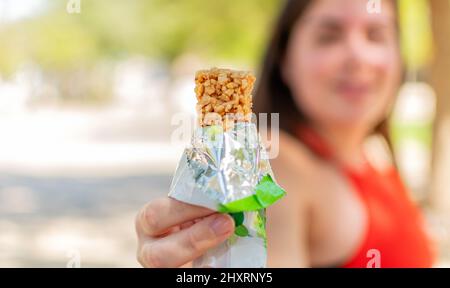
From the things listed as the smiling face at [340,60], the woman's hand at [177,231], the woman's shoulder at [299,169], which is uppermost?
the smiling face at [340,60]

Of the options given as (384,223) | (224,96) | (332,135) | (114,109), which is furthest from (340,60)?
(114,109)

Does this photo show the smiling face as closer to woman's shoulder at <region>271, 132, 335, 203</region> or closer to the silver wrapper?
woman's shoulder at <region>271, 132, 335, 203</region>

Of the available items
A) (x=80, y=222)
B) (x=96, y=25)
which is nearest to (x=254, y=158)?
(x=80, y=222)

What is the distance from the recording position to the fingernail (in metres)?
1.02

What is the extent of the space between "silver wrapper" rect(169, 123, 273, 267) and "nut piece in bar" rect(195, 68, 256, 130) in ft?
0.05

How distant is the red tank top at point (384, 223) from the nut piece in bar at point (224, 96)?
1.13 m

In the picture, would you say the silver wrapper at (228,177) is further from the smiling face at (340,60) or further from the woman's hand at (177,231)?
the smiling face at (340,60)

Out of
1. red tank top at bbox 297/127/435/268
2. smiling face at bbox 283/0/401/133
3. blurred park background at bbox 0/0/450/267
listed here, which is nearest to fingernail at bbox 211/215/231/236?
red tank top at bbox 297/127/435/268

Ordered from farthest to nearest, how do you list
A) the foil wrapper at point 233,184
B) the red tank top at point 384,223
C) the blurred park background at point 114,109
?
the blurred park background at point 114,109 → the red tank top at point 384,223 → the foil wrapper at point 233,184

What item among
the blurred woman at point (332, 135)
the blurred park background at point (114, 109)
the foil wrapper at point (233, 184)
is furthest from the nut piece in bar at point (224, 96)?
the blurred park background at point (114, 109)

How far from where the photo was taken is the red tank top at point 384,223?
6.97ft

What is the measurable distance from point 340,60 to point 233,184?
1278 mm

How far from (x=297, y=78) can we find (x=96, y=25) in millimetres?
10310
